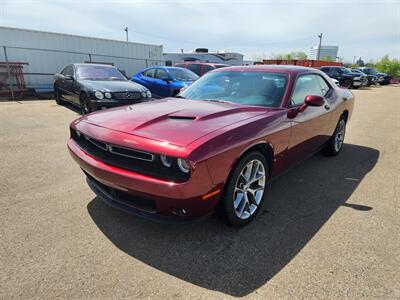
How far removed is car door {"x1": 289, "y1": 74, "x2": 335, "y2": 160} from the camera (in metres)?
3.36

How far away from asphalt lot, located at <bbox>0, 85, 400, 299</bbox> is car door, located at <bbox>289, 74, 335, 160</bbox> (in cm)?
53

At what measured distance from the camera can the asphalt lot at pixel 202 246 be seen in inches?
80.2

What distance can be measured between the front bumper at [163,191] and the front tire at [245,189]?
0.20 metres

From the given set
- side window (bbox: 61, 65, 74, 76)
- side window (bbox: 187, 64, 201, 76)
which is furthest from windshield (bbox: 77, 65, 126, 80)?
side window (bbox: 187, 64, 201, 76)

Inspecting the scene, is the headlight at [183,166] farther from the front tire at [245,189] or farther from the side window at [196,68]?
the side window at [196,68]

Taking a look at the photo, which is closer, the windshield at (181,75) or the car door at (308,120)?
the car door at (308,120)

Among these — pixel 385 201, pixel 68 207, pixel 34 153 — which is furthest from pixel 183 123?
pixel 34 153

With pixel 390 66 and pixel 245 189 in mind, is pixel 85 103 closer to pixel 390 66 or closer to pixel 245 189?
pixel 245 189

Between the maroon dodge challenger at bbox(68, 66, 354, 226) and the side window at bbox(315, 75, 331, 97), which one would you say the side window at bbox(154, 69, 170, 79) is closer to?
the side window at bbox(315, 75, 331, 97)

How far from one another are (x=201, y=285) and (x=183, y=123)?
131cm

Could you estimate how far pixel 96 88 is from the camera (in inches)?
275

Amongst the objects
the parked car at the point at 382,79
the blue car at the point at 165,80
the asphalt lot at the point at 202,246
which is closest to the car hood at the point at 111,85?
the blue car at the point at 165,80

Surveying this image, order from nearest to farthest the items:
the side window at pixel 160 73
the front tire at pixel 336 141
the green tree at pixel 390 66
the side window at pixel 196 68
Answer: the front tire at pixel 336 141
the side window at pixel 160 73
the side window at pixel 196 68
the green tree at pixel 390 66

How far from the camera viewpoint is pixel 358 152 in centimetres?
542
